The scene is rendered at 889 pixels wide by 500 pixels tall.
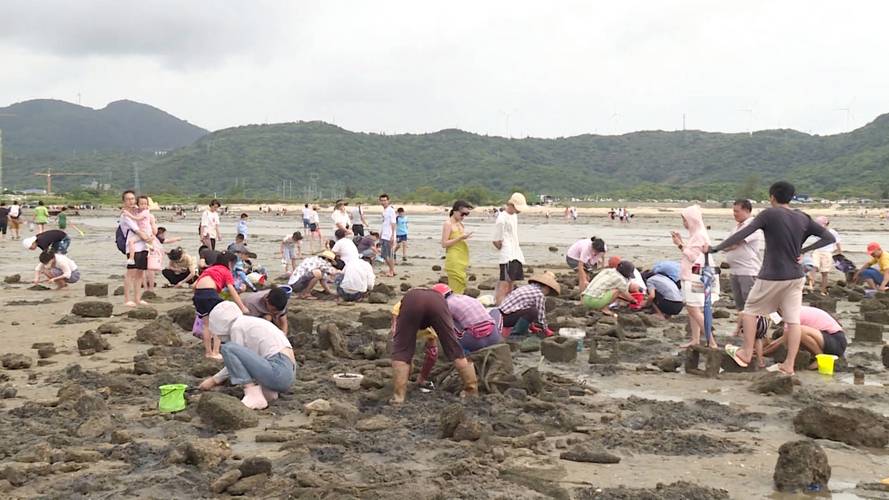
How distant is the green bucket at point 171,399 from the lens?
7844 mm

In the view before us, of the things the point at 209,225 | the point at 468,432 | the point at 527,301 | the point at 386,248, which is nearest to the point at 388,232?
the point at 386,248

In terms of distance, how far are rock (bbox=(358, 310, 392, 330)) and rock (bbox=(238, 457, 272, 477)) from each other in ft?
21.0

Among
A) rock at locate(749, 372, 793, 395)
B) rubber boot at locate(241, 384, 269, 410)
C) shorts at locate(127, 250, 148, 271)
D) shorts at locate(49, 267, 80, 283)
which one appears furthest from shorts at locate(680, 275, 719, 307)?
shorts at locate(49, 267, 80, 283)

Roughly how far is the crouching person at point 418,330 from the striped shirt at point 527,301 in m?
3.05

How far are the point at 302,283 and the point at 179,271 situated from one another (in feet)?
10.6

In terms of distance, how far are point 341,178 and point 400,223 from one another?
5416 inches

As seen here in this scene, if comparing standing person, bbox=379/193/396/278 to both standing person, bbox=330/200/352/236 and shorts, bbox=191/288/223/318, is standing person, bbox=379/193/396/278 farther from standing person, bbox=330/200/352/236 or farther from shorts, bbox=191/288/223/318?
shorts, bbox=191/288/223/318

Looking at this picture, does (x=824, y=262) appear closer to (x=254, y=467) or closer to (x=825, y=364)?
(x=825, y=364)

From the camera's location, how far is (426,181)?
160 meters

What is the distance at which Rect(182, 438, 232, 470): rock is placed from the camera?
6281mm

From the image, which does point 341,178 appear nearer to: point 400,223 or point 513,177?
point 513,177

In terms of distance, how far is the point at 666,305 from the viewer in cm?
1362

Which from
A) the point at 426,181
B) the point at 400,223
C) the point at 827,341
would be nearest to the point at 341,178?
the point at 426,181

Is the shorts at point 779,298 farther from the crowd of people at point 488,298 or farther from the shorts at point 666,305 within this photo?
the shorts at point 666,305
